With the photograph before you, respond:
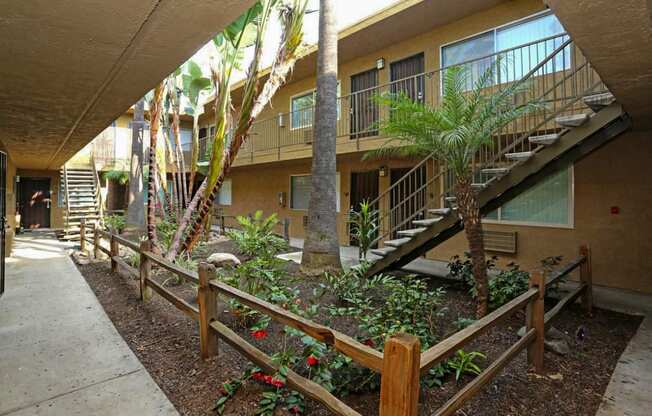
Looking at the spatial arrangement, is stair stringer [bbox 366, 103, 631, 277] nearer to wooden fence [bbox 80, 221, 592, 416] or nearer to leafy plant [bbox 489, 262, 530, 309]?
leafy plant [bbox 489, 262, 530, 309]

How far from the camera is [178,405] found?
2.78m

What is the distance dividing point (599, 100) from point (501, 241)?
12.6 feet

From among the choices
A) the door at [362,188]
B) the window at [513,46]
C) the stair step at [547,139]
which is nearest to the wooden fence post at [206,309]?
the stair step at [547,139]

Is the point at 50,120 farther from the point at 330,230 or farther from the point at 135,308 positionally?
the point at 330,230

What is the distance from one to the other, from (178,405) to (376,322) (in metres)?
2.00

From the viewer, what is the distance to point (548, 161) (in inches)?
185

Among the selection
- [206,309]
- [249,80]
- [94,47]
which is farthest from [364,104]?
[94,47]

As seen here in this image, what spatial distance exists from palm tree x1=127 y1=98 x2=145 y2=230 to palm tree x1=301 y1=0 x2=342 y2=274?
8.50 meters

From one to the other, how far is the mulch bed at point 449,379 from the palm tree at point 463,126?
1.03m

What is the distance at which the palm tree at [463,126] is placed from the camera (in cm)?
414

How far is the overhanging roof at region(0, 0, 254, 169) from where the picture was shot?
1955mm

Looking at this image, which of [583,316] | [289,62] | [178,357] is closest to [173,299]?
[178,357]

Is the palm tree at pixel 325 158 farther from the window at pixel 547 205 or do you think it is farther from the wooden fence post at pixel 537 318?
the window at pixel 547 205

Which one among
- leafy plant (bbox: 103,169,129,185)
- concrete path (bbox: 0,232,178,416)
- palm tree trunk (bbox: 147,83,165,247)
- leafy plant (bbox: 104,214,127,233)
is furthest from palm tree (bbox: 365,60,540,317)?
leafy plant (bbox: 103,169,129,185)
